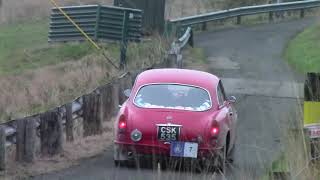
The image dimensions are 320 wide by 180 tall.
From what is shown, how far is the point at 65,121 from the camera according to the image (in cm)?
1479

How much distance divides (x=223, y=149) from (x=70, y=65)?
1501cm

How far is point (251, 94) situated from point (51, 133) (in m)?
10.7

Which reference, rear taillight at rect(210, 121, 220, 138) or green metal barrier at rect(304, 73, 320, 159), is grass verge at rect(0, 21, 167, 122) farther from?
green metal barrier at rect(304, 73, 320, 159)

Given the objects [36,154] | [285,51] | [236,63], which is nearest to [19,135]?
[36,154]

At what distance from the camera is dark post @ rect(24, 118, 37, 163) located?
1278cm

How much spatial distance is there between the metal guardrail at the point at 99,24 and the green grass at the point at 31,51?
0.53 m

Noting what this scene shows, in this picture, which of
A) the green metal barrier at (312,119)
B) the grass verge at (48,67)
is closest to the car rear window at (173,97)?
the grass verge at (48,67)

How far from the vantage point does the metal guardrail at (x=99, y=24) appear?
29.5 metres

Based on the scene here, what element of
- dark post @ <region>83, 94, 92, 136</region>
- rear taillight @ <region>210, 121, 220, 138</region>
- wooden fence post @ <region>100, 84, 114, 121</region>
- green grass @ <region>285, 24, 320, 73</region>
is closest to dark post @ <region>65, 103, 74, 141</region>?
dark post @ <region>83, 94, 92, 136</region>

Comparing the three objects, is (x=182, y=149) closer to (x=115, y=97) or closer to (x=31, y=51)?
(x=115, y=97)

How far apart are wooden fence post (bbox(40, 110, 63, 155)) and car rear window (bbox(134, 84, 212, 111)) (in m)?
1.32

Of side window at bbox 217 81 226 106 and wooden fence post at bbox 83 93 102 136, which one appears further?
wooden fence post at bbox 83 93 102 136

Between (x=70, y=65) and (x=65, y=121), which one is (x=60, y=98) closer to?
(x=65, y=121)

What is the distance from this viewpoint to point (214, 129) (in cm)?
1277
